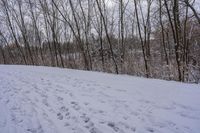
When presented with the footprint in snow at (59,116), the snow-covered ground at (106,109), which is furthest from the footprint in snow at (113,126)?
the footprint in snow at (59,116)

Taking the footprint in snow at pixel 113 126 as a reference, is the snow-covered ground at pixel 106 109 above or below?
above

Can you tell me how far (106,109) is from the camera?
16.1 ft

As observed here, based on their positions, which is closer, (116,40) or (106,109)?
(106,109)

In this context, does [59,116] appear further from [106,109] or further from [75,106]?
[106,109]

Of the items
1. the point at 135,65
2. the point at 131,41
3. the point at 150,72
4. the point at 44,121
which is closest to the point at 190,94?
the point at 44,121

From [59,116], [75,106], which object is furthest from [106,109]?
[59,116]

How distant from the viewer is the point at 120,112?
464 cm

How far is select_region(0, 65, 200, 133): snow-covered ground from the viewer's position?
4.00 metres

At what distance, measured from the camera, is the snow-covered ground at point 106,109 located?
4.00 meters

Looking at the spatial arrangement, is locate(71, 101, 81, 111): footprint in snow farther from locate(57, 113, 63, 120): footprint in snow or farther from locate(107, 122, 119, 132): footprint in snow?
locate(107, 122, 119, 132): footprint in snow

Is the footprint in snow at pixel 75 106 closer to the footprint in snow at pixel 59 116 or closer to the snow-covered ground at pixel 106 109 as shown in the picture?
the snow-covered ground at pixel 106 109

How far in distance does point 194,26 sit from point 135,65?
585 cm

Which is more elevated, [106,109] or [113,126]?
[106,109]

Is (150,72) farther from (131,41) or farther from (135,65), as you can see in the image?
(131,41)
